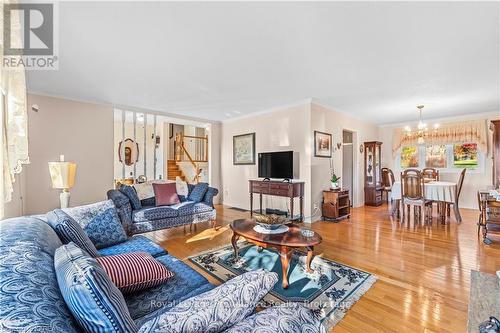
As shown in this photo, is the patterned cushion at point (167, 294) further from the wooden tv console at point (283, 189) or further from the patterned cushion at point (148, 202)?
the wooden tv console at point (283, 189)

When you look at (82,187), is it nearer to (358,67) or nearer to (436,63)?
(358,67)

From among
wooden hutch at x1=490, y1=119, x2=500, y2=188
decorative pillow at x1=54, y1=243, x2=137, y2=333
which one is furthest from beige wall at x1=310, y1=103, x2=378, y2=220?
decorative pillow at x1=54, y1=243, x2=137, y2=333

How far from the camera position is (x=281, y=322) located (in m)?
0.74

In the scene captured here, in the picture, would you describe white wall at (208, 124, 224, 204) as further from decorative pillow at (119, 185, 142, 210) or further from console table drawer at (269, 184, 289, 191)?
decorative pillow at (119, 185, 142, 210)

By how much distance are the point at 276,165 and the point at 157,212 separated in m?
2.44

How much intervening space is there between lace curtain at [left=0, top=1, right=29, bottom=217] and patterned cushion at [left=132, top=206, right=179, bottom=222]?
1565 millimetres

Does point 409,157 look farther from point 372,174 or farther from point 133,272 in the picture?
point 133,272

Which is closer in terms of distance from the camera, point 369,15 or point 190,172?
point 369,15

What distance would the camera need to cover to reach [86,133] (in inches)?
169

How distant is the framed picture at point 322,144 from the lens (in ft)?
14.8

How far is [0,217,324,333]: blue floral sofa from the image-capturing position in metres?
0.55

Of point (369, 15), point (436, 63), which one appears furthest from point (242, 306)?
point (436, 63)

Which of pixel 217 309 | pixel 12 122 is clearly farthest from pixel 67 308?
pixel 12 122

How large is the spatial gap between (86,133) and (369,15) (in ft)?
15.7
